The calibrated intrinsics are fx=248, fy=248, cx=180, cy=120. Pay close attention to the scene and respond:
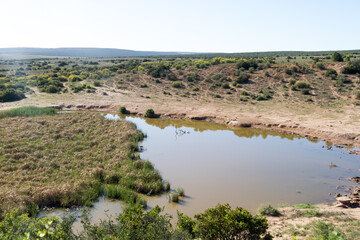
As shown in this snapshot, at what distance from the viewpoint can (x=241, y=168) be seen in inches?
612

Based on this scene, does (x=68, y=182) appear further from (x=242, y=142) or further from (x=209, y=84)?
(x=209, y=84)

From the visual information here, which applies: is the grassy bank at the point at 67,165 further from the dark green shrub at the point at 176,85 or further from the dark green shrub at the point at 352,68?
the dark green shrub at the point at 352,68

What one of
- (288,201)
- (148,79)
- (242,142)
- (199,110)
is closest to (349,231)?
(288,201)

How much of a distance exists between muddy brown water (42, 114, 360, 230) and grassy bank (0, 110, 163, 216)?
2.55 ft

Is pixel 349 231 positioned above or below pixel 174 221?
above

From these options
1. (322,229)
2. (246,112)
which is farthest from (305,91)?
(322,229)

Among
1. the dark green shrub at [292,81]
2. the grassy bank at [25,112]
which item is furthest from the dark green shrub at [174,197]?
the dark green shrub at [292,81]

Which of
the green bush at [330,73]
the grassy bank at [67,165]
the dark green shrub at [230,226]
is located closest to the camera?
the dark green shrub at [230,226]

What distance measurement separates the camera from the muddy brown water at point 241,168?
1173 cm

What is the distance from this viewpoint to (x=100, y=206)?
1046 centimetres

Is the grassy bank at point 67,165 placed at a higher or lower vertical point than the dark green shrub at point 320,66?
lower

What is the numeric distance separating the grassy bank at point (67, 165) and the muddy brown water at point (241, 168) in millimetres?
777

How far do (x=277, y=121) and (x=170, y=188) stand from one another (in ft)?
55.0

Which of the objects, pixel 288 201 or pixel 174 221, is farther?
pixel 288 201
